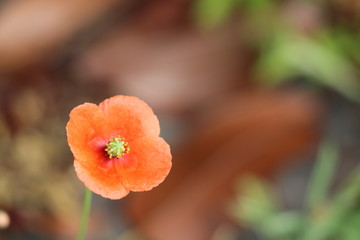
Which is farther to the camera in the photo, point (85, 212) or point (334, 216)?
point (334, 216)

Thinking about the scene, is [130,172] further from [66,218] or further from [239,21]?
[239,21]

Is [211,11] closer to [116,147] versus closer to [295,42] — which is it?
[295,42]

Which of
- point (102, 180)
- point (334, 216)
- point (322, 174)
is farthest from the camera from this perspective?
point (322, 174)

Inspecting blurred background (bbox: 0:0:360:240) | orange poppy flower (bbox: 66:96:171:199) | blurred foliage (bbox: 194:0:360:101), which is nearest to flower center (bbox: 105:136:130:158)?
orange poppy flower (bbox: 66:96:171:199)

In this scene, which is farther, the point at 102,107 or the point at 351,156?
the point at 351,156

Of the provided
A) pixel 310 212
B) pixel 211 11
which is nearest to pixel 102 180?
pixel 310 212

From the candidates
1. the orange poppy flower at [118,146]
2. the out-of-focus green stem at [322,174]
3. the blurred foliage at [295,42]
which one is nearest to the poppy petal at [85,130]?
the orange poppy flower at [118,146]

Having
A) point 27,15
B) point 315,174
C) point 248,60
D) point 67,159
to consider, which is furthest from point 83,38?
point 315,174
